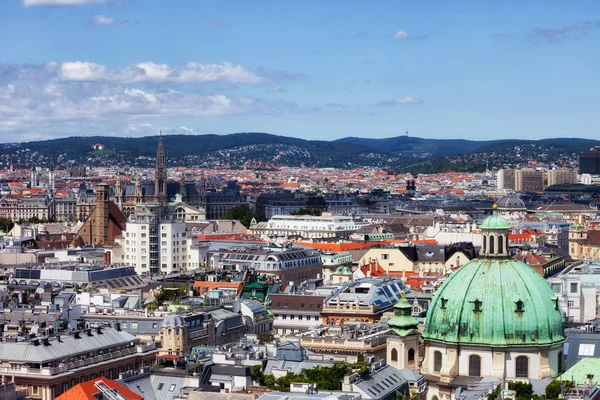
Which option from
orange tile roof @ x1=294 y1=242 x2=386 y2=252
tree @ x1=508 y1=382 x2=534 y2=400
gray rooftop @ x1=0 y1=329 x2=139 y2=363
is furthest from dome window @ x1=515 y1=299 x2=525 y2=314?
orange tile roof @ x1=294 y1=242 x2=386 y2=252

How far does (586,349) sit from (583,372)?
27.3 feet

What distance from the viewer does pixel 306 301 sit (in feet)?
303

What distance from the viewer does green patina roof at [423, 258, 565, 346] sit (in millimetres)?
59812

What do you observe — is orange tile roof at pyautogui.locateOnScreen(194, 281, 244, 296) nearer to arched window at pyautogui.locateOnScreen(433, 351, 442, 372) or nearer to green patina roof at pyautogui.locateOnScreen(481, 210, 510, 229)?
green patina roof at pyautogui.locateOnScreen(481, 210, 510, 229)

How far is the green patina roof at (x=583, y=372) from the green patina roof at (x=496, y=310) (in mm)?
1989

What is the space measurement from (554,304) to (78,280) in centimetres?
5067

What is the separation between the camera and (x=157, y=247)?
130500mm

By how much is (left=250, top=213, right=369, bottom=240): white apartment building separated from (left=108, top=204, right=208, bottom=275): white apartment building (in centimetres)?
5382

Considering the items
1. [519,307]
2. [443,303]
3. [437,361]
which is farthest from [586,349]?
[443,303]

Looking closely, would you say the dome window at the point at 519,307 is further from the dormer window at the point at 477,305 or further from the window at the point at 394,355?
the window at the point at 394,355

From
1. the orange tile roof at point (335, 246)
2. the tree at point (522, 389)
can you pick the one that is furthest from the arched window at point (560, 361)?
the orange tile roof at point (335, 246)

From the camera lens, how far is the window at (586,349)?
6575 centimetres

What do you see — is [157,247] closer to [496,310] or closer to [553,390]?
[496,310]

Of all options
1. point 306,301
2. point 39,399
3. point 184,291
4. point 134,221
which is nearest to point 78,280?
point 184,291
